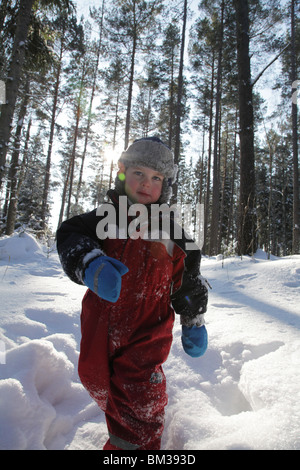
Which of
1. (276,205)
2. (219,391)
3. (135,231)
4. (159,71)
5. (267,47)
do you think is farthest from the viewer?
(276,205)

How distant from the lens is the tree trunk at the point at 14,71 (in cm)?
551

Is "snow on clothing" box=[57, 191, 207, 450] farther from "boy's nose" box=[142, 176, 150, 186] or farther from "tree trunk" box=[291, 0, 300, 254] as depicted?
"tree trunk" box=[291, 0, 300, 254]

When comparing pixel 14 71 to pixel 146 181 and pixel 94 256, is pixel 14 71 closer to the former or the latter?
pixel 146 181

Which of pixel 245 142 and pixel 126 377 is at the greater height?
pixel 245 142

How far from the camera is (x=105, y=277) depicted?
0.85 metres

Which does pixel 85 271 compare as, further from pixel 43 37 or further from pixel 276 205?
pixel 276 205

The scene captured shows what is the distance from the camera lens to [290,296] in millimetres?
2604

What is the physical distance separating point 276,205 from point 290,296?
28.6 meters

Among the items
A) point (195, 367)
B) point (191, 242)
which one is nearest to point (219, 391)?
point (195, 367)

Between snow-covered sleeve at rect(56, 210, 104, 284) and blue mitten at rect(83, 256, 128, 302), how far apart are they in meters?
0.04

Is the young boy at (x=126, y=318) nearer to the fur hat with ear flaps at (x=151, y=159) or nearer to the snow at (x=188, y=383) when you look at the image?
the fur hat with ear flaps at (x=151, y=159)

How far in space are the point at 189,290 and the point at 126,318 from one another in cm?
44

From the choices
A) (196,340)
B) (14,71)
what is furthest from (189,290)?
(14,71)

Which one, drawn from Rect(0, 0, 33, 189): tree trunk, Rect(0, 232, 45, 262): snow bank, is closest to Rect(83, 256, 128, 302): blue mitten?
Rect(0, 232, 45, 262): snow bank
